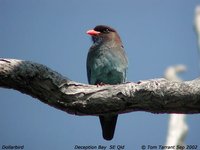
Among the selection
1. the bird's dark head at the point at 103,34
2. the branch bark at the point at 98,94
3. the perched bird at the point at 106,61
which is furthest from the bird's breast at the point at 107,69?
the branch bark at the point at 98,94

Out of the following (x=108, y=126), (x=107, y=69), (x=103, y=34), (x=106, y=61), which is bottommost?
(x=108, y=126)

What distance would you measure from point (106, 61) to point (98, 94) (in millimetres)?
2529

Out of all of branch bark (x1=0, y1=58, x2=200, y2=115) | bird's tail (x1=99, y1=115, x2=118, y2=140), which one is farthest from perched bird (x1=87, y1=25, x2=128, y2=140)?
branch bark (x1=0, y1=58, x2=200, y2=115)

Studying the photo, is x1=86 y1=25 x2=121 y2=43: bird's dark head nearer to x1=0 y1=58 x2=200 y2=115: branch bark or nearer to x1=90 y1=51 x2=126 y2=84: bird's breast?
x1=90 y1=51 x2=126 y2=84: bird's breast

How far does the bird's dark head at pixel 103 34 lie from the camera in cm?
609

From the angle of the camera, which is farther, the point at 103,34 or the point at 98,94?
the point at 103,34

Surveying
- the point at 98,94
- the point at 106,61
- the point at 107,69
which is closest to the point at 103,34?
the point at 106,61

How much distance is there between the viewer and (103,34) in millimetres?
6195

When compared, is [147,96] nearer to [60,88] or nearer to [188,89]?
[188,89]

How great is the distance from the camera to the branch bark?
2812 mm

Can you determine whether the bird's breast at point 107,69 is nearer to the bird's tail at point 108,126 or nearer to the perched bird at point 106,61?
the perched bird at point 106,61

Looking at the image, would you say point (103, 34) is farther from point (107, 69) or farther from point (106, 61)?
point (107, 69)

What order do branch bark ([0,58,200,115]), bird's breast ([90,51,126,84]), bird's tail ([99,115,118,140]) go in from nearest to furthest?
branch bark ([0,58,200,115]) → bird's tail ([99,115,118,140]) → bird's breast ([90,51,126,84])

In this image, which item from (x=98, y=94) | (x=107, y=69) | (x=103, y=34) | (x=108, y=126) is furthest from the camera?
(x=103, y=34)
